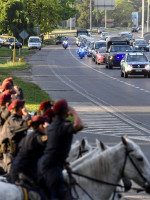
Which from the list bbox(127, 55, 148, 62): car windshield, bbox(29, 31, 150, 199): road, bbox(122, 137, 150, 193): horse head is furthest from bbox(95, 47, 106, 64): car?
bbox(122, 137, 150, 193): horse head

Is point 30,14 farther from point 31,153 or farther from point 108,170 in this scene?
point 108,170

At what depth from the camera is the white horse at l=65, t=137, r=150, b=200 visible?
332 inches

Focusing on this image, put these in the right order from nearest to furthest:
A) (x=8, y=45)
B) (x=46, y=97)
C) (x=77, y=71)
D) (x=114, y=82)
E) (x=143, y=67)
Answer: (x=46, y=97) → (x=114, y=82) → (x=143, y=67) → (x=77, y=71) → (x=8, y=45)

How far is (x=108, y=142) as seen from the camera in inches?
718

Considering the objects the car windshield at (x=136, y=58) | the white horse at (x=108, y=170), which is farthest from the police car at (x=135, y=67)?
the white horse at (x=108, y=170)

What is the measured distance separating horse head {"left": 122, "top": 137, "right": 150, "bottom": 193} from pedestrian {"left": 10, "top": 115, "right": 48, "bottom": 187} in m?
1.04

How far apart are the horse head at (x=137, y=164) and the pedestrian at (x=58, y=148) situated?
2.31 ft

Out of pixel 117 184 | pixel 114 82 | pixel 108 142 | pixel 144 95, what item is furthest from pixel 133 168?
pixel 114 82

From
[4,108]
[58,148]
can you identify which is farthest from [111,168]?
[4,108]

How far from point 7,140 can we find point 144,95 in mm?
22643

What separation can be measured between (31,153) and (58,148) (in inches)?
25.9

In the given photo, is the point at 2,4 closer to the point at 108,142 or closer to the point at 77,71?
the point at 77,71

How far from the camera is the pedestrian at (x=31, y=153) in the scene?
866 centimetres

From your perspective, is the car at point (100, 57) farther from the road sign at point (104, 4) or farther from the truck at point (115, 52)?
the road sign at point (104, 4)
